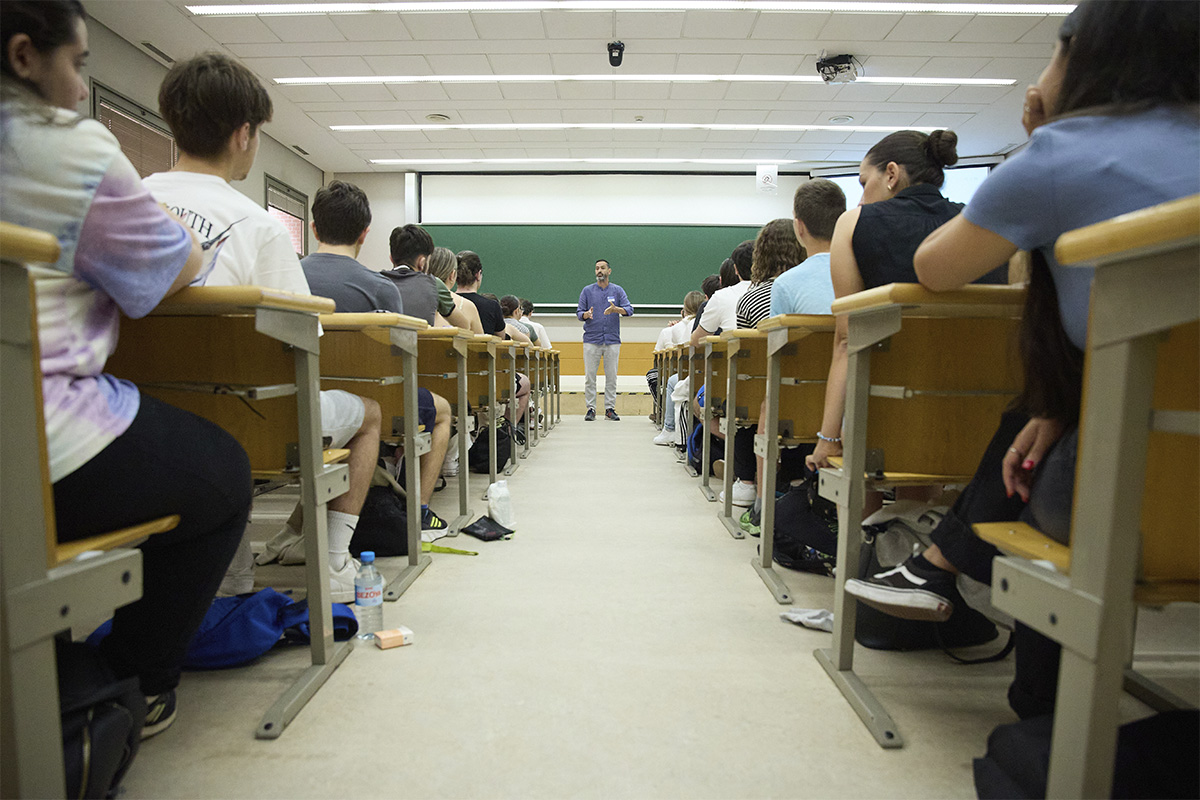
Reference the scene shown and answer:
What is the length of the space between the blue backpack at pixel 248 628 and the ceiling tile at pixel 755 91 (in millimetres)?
6276

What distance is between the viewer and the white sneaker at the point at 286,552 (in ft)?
6.72

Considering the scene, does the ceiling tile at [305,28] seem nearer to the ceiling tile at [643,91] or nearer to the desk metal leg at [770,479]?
the ceiling tile at [643,91]

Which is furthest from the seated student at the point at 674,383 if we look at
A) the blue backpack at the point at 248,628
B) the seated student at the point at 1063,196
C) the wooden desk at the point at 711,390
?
the seated student at the point at 1063,196

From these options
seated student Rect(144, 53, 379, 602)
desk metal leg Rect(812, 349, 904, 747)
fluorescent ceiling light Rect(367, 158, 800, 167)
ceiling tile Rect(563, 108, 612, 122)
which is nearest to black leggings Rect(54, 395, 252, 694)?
seated student Rect(144, 53, 379, 602)

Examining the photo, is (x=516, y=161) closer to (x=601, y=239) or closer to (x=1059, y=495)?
(x=601, y=239)

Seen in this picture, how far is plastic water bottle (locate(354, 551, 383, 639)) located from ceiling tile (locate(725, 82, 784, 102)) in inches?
242

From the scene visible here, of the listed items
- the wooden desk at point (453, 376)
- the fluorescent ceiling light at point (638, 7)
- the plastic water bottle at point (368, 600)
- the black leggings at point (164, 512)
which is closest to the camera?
the black leggings at point (164, 512)

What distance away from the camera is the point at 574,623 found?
5.35 feet

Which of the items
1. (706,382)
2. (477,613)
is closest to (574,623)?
(477,613)

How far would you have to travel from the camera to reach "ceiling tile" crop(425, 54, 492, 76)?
585cm

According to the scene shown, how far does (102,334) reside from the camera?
91cm

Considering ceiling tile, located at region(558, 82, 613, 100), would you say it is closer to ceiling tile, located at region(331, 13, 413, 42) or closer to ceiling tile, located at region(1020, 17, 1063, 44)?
ceiling tile, located at region(331, 13, 413, 42)

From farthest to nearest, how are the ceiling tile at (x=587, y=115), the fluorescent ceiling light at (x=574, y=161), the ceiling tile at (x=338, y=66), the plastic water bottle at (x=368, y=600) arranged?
1. the fluorescent ceiling light at (x=574, y=161)
2. the ceiling tile at (x=587, y=115)
3. the ceiling tile at (x=338, y=66)
4. the plastic water bottle at (x=368, y=600)

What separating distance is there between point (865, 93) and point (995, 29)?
1386 millimetres
